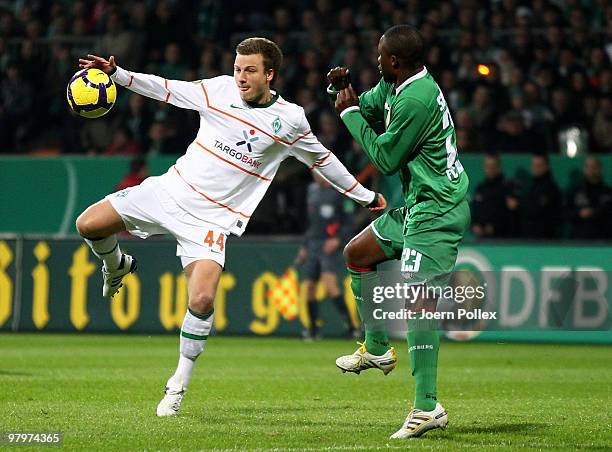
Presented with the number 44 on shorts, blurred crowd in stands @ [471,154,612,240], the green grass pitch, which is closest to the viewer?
the green grass pitch

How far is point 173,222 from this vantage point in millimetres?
8195

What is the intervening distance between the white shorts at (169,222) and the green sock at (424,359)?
5.22 feet

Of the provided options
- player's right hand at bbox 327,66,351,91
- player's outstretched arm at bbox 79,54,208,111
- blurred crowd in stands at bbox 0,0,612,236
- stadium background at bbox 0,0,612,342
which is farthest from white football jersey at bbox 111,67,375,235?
blurred crowd in stands at bbox 0,0,612,236

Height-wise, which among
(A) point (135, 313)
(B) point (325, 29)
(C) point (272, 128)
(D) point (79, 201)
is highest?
(B) point (325, 29)

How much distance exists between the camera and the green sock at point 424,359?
7098 mm

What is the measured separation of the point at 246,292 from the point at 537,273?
389 cm

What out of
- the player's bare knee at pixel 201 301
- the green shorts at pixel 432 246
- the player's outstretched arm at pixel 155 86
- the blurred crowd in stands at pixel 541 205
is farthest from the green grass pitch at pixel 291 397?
the player's outstretched arm at pixel 155 86

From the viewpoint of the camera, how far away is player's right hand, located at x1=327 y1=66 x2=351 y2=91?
743 centimetres

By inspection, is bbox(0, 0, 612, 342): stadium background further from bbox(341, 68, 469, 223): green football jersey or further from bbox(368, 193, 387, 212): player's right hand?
bbox(341, 68, 469, 223): green football jersey

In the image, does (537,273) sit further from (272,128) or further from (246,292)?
(272,128)

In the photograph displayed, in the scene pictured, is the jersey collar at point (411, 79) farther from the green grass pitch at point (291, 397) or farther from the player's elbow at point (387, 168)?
the green grass pitch at point (291, 397)

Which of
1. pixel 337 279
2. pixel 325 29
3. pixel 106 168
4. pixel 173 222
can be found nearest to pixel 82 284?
pixel 106 168

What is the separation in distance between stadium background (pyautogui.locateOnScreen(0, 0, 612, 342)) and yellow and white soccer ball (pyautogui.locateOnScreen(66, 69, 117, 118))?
7657 mm

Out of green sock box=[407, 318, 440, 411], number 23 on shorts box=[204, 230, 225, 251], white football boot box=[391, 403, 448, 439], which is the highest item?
number 23 on shorts box=[204, 230, 225, 251]
